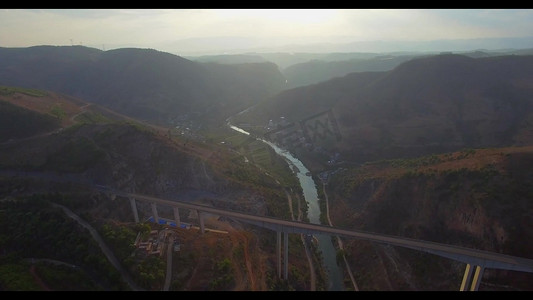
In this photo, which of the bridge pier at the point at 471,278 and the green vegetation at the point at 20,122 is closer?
the bridge pier at the point at 471,278

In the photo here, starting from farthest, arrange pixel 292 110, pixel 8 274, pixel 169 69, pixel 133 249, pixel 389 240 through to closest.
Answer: pixel 169 69
pixel 292 110
pixel 133 249
pixel 389 240
pixel 8 274

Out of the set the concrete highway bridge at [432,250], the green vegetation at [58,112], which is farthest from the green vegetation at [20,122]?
the concrete highway bridge at [432,250]

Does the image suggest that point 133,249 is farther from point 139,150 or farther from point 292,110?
point 292,110

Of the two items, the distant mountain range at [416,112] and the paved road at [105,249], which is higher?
the distant mountain range at [416,112]

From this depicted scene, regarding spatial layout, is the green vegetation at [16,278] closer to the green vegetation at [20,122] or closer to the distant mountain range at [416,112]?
the green vegetation at [20,122]

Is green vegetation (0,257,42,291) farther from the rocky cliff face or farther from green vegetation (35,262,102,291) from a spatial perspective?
the rocky cliff face

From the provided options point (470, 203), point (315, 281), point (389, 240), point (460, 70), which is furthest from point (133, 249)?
point (460, 70)
